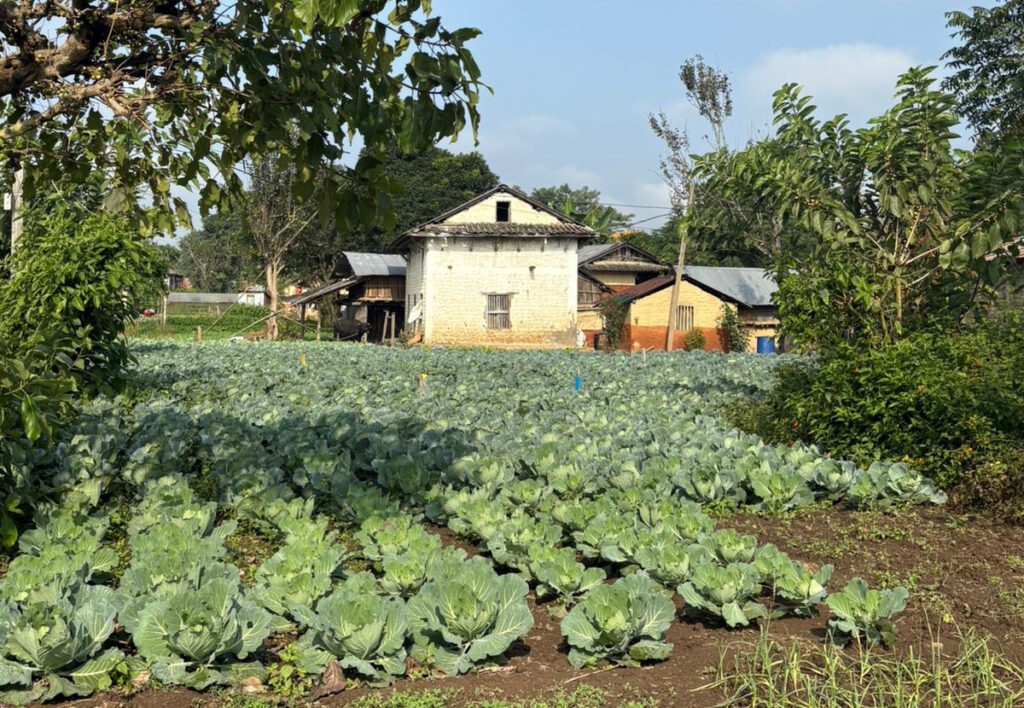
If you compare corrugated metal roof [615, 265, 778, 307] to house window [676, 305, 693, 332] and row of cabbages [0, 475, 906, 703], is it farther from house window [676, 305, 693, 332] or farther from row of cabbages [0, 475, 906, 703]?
row of cabbages [0, 475, 906, 703]

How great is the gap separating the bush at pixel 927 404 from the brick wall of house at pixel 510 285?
28709 millimetres

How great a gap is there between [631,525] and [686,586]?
1465 mm

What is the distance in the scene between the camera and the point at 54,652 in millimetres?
3971

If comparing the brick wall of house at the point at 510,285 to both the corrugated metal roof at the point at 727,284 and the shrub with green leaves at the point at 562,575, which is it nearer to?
the corrugated metal roof at the point at 727,284

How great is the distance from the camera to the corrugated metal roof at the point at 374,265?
4350 cm

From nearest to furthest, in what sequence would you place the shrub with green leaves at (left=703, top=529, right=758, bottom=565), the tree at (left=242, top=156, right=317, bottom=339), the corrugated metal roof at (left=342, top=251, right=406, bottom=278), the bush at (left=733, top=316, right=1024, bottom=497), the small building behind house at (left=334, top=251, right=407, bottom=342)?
the shrub with green leaves at (left=703, top=529, right=758, bottom=565)
the bush at (left=733, top=316, right=1024, bottom=497)
the corrugated metal roof at (left=342, top=251, right=406, bottom=278)
the small building behind house at (left=334, top=251, right=407, bottom=342)
the tree at (left=242, top=156, right=317, bottom=339)

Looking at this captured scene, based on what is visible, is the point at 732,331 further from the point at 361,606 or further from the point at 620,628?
the point at 361,606

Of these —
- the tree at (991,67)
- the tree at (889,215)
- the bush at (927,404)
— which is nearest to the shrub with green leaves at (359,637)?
the bush at (927,404)

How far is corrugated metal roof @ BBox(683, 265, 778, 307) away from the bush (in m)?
31.0

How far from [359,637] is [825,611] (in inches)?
99.2

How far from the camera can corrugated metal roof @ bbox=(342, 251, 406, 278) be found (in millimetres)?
43500

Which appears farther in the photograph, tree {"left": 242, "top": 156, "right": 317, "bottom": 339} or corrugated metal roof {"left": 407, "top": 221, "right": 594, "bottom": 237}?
tree {"left": 242, "top": 156, "right": 317, "bottom": 339}

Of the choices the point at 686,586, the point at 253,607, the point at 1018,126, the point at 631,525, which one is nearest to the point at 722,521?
the point at 631,525

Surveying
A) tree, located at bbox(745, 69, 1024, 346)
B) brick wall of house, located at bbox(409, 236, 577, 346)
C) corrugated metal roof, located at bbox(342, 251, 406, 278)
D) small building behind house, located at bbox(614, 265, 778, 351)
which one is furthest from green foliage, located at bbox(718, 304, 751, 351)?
tree, located at bbox(745, 69, 1024, 346)
